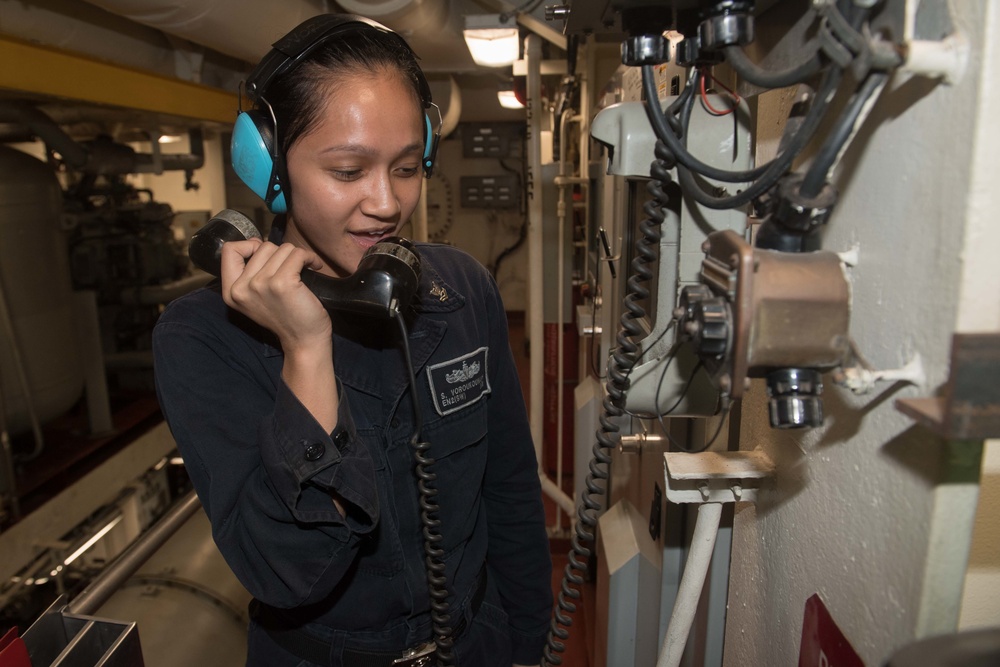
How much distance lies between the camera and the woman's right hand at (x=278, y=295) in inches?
33.9

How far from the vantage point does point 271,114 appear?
37.9 inches

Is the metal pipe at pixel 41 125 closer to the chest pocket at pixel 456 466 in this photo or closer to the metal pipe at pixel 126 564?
the metal pipe at pixel 126 564

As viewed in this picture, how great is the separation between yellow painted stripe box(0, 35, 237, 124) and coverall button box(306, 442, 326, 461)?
1.59 meters

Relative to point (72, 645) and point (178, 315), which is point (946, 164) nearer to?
point (178, 315)

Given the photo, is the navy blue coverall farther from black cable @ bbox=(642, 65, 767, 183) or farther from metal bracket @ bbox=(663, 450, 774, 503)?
black cable @ bbox=(642, 65, 767, 183)

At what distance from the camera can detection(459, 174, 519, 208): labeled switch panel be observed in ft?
25.3

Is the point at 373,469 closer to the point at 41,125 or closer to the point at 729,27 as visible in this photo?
the point at 729,27

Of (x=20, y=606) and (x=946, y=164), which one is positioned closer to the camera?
(x=946, y=164)

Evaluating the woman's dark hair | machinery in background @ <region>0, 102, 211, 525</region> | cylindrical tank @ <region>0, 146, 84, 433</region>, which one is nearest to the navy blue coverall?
the woman's dark hair

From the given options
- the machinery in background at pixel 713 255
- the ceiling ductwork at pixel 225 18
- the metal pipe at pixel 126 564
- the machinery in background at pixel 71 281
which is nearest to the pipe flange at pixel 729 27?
the machinery in background at pixel 713 255

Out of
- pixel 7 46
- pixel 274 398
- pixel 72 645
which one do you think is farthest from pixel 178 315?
pixel 7 46

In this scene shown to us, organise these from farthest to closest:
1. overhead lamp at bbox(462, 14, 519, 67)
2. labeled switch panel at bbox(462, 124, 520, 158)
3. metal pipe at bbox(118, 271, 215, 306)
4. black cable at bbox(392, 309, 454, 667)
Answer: labeled switch panel at bbox(462, 124, 520, 158) < metal pipe at bbox(118, 271, 215, 306) < overhead lamp at bbox(462, 14, 519, 67) < black cable at bbox(392, 309, 454, 667)

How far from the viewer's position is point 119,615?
2.14 meters

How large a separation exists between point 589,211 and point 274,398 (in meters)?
2.07
